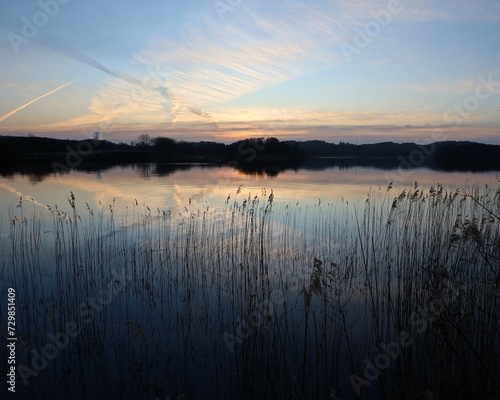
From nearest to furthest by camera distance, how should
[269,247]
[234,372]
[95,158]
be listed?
[234,372]
[269,247]
[95,158]

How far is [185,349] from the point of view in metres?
4.40

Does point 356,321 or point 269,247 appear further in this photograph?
point 269,247

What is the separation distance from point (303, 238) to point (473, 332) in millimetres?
5456

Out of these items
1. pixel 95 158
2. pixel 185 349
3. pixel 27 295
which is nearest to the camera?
pixel 185 349

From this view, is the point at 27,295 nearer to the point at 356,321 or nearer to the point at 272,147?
the point at 356,321

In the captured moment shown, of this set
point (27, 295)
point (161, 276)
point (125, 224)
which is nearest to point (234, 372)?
point (161, 276)

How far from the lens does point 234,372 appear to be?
3949mm

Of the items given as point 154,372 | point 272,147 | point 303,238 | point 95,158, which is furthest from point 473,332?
point 272,147

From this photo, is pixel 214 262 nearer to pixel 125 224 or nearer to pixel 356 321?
pixel 356 321

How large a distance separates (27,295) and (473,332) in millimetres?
6184

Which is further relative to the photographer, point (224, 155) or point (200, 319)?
point (224, 155)

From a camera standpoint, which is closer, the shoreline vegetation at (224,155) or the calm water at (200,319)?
the calm water at (200,319)

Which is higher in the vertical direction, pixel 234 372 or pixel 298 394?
pixel 298 394

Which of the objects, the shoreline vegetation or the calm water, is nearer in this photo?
the calm water
